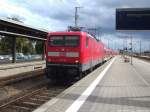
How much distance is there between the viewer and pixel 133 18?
A: 25.8 metres

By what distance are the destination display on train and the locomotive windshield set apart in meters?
4.17

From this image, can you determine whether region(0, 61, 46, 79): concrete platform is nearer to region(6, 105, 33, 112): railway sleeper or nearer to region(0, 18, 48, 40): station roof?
region(0, 18, 48, 40): station roof

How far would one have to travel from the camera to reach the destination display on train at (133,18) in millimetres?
22120

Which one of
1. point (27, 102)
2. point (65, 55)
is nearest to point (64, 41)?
point (65, 55)

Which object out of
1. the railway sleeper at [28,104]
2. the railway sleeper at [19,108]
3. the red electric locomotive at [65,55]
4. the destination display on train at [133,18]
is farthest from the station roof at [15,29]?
the railway sleeper at [19,108]

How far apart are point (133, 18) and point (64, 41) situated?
6726mm

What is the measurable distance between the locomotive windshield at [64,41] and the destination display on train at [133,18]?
13.7ft

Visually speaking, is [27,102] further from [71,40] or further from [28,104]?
[71,40]

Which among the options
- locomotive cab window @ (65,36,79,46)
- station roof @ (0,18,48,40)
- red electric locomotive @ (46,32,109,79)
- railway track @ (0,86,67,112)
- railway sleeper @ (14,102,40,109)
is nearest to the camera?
railway track @ (0,86,67,112)

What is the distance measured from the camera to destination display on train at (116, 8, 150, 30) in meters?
22.1

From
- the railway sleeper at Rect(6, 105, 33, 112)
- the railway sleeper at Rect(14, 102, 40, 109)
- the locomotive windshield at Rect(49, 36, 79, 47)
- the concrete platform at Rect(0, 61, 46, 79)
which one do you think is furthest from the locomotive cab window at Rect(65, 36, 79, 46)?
the railway sleeper at Rect(6, 105, 33, 112)

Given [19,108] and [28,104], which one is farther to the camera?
[28,104]

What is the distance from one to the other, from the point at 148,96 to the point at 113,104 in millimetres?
2719

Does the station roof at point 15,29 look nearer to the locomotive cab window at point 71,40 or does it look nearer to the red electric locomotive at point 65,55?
the red electric locomotive at point 65,55
